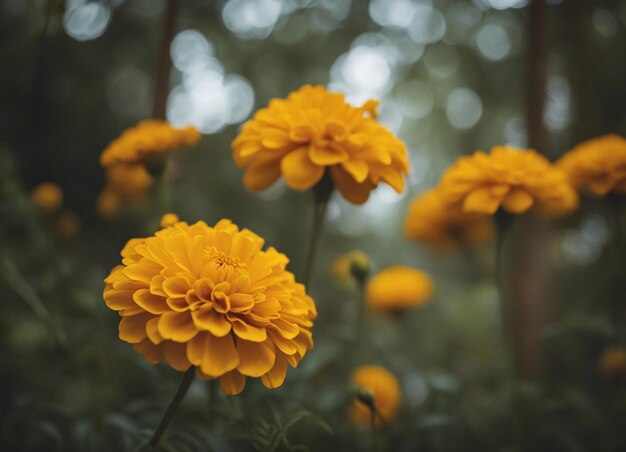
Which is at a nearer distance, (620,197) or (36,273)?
(620,197)

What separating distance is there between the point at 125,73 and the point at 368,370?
127 inches

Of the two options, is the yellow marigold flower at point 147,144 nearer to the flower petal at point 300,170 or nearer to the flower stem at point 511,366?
the flower petal at point 300,170

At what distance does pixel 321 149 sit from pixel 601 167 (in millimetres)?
893

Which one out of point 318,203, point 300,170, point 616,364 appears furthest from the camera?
point 616,364

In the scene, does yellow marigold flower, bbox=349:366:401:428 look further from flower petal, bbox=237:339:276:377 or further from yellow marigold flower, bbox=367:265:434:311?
flower petal, bbox=237:339:276:377

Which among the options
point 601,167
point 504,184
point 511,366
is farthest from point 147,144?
point 601,167

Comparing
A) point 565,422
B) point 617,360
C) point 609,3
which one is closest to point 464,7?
point 609,3

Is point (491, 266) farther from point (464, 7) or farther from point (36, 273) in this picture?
point (36, 273)

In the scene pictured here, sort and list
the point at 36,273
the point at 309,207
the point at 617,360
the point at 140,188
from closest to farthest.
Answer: the point at 617,360, the point at 36,273, the point at 140,188, the point at 309,207

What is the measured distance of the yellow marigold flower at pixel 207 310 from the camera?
77 centimetres

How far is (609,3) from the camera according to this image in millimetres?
2221

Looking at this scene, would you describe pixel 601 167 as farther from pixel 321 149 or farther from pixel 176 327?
pixel 176 327

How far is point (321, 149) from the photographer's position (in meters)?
1.12

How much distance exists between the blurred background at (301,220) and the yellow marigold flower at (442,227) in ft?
0.79
